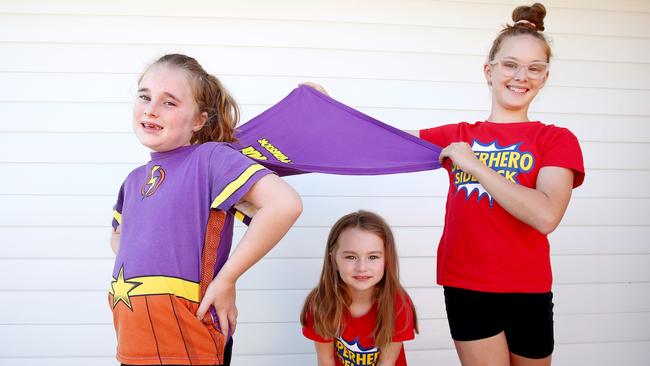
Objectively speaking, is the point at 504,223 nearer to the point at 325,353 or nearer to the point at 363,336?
the point at 363,336

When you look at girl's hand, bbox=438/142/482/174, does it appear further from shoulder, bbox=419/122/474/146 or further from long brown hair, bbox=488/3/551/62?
long brown hair, bbox=488/3/551/62

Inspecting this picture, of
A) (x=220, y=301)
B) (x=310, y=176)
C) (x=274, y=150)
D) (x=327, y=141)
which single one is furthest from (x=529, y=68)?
(x=310, y=176)

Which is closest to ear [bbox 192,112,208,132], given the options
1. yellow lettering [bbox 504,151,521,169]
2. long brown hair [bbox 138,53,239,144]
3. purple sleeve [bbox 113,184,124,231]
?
long brown hair [bbox 138,53,239,144]

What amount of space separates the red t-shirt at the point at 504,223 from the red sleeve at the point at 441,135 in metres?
0.19

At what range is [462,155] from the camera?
205 centimetres

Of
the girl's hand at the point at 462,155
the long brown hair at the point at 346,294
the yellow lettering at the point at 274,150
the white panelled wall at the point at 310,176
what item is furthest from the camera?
the white panelled wall at the point at 310,176

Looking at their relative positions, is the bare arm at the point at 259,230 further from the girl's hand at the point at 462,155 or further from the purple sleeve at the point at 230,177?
the girl's hand at the point at 462,155

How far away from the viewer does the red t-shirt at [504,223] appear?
202 centimetres

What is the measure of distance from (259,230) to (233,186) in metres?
0.15

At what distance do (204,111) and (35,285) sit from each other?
2.26 m

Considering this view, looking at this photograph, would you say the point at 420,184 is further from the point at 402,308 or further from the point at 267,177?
the point at 267,177

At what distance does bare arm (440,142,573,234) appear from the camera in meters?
1.91

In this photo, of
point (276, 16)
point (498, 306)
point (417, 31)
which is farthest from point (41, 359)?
point (417, 31)

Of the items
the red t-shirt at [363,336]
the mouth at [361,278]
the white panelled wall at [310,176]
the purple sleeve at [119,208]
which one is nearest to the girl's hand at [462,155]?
the mouth at [361,278]
